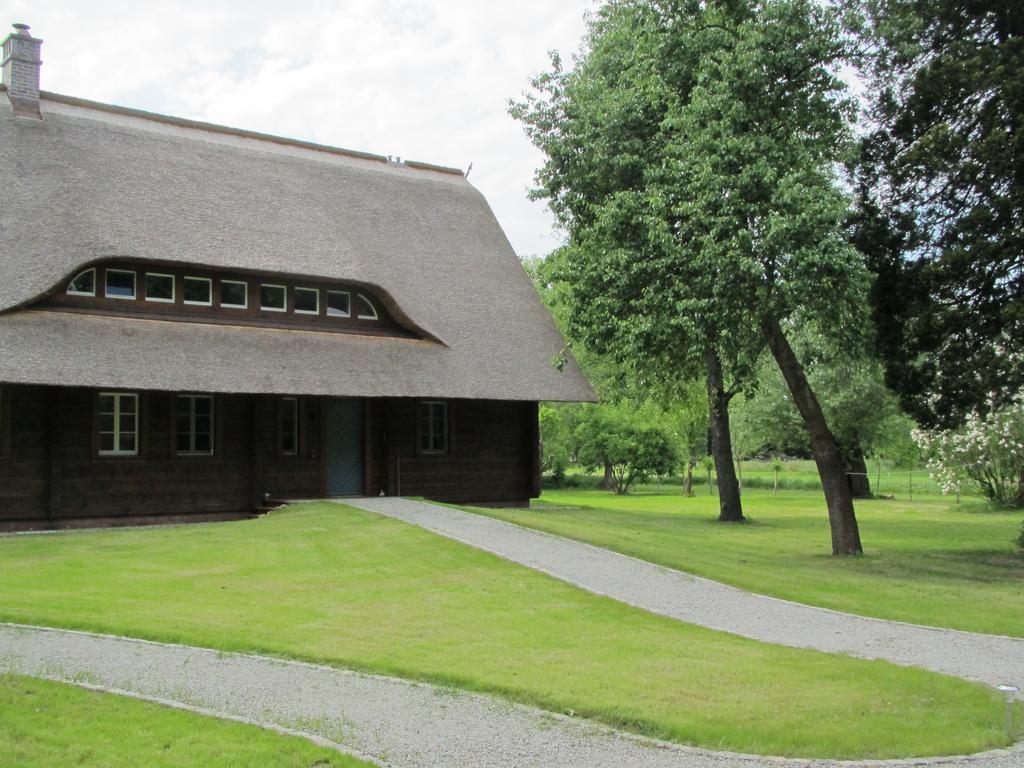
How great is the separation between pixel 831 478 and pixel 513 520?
6.53 metres

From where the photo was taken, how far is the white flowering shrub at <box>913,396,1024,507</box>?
34062 millimetres

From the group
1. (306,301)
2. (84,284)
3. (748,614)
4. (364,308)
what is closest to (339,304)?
(364,308)

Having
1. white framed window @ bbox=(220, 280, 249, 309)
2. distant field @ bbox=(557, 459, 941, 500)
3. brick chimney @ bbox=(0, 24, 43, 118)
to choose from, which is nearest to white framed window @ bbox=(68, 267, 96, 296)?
white framed window @ bbox=(220, 280, 249, 309)

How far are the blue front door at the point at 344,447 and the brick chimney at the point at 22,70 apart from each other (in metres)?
10.2

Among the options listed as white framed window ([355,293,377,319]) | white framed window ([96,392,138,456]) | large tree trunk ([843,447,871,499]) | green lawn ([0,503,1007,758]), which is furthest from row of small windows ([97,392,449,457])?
large tree trunk ([843,447,871,499])

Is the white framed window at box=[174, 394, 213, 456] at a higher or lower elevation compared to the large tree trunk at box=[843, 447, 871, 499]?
higher

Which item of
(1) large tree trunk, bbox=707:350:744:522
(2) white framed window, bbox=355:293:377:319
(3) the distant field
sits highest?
(2) white framed window, bbox=355:293:377:319

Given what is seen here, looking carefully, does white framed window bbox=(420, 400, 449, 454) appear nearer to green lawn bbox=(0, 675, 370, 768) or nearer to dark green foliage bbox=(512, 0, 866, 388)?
dark green foliage bbox=(512, 0, 866, 388)

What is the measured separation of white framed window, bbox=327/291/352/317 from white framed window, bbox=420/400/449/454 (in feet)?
10.2

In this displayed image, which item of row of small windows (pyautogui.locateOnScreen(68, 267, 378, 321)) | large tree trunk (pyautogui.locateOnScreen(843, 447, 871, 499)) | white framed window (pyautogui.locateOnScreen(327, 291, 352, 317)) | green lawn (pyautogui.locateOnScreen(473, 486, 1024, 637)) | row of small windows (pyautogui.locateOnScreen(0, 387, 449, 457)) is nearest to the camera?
green lawn (pyautogui.locateOnScreen(473, 486, 1024, 637))

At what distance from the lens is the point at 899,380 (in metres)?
20.6

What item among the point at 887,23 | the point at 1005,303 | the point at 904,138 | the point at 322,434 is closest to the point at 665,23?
the point at 887,23

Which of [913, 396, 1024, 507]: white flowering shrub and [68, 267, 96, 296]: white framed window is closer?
[68, 267, 96, 296]: white framed window

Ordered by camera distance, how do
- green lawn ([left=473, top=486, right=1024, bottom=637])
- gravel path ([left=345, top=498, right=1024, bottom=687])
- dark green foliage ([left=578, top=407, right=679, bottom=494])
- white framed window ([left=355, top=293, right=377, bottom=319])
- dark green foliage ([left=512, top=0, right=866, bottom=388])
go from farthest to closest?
1. dark green foliage ([left=578, top=407, right=679, bottom=494])
2. white framed window ([left=355, top=293, right=377, bottom=319])
3. dark green foliage ([left=512, top=0, right=866, bottom=388])
4. green lawn ([left=473, top=486, right=1024, bottom=637])
5. gravel path ([left=345, top=498, right=1024, bottom=687])
